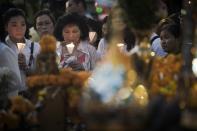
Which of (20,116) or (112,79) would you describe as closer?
(112,79)

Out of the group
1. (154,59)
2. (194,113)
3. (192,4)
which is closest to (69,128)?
(154,59)

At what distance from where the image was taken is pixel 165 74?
21.2 ft

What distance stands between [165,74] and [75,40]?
3341 mm

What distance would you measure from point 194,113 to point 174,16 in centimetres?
632

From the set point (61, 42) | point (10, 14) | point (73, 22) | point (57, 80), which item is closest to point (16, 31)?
point (10, 14)

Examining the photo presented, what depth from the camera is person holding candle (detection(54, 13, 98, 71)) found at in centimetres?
948

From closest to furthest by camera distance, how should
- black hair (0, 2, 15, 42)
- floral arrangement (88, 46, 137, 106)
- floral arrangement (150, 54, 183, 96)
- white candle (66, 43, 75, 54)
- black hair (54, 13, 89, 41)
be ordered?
floral arrangement (88, 46, 137, 106) → floral arrangement (150, 54, 183, 96) → black hair (0, 2, 15, 42) → white candle (66, 43, 75, 54) → black hair (54, 13, 89, 41)

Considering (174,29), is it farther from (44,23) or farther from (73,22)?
(44,23)

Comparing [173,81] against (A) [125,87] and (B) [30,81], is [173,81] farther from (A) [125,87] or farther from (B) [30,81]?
(B) [30,81]

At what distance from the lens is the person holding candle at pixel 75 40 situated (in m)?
9.48

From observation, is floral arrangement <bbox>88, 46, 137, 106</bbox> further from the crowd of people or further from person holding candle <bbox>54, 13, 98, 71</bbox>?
person holding candle <bbox>54, 13, 98, 71</bbox>

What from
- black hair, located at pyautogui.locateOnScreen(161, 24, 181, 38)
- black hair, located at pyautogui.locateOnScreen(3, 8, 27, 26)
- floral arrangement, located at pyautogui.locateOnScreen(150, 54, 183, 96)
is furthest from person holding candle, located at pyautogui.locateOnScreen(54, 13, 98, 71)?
floral arrangement, located at pyautogui.locateOnScreen(150, 54, 183, 96)

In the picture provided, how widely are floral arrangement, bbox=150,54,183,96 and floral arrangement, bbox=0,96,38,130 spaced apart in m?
1.11

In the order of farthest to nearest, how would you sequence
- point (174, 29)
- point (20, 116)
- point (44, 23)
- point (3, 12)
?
point (44, 23)
point (3, 12)
point (174, 29)
point (20, 116)
